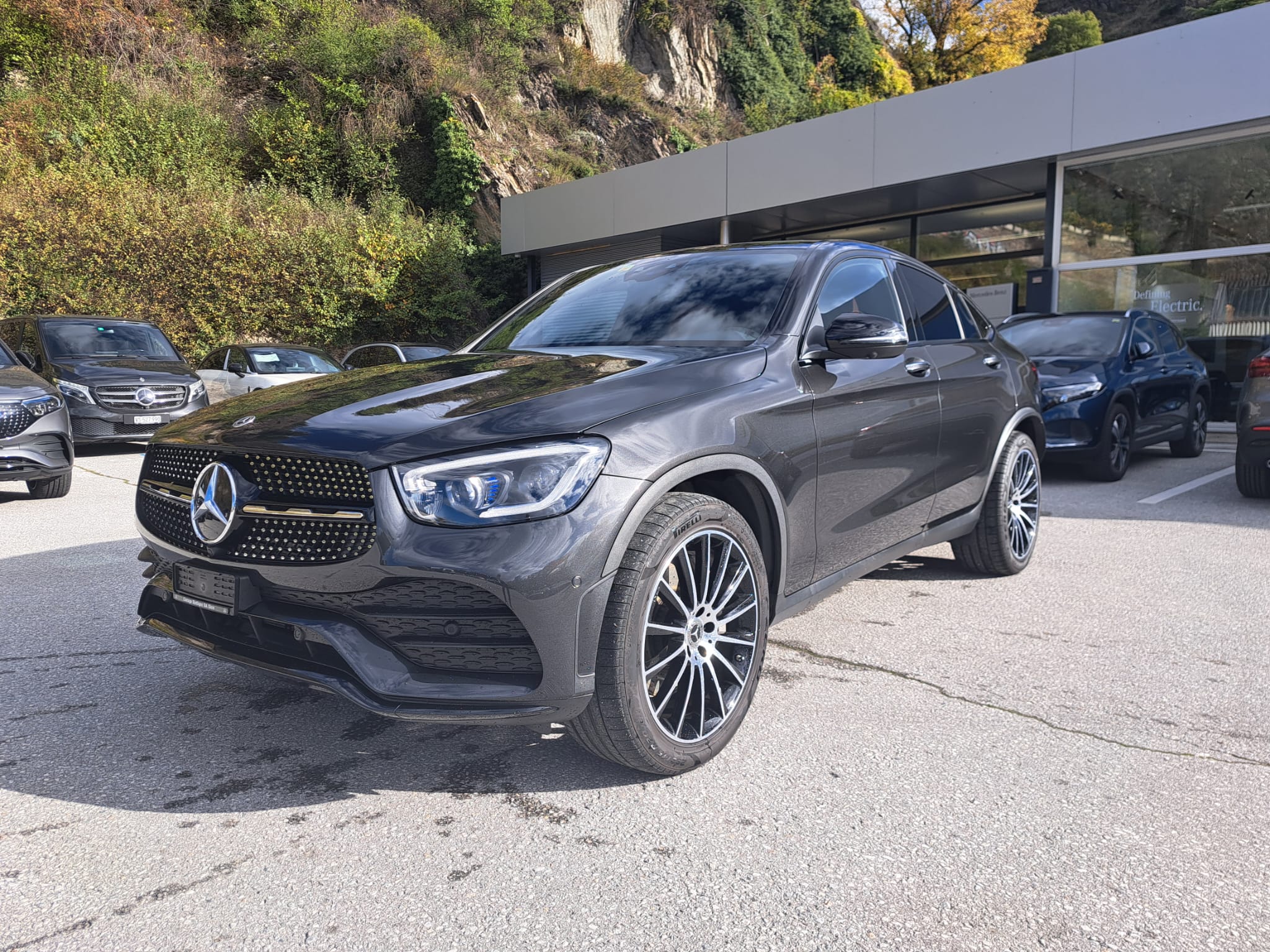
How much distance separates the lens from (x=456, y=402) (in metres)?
2.57

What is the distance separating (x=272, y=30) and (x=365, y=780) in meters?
31.1

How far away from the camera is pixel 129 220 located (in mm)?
18016

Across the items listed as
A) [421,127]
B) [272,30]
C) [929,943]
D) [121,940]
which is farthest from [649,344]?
[272,30]

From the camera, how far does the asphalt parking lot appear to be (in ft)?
6.32

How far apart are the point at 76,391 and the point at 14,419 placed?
4.04 meters

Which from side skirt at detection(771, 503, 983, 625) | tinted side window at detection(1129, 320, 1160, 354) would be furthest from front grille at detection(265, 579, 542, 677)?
tinted side window at detection(1129, 320, 1160, 354)

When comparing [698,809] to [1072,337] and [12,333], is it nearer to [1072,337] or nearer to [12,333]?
[1072,337]

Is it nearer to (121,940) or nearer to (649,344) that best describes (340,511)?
(121,940)

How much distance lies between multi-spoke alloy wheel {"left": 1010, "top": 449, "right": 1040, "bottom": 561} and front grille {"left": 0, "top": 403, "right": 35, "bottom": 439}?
22.9 feet

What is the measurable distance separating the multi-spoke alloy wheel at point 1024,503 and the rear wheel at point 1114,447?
356 centimetres

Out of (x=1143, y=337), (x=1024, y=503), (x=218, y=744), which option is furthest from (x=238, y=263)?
(x=218, y=744)

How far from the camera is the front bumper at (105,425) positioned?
10344 millimetres

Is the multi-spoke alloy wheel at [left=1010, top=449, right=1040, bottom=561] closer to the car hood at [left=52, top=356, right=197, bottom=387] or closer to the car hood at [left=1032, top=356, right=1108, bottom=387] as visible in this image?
the car hood at [left=1032, top=356, right=1108, bottom=387]

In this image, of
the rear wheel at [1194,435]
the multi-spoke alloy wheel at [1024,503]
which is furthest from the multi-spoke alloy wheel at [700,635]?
the rear wheel at [1194,435]
